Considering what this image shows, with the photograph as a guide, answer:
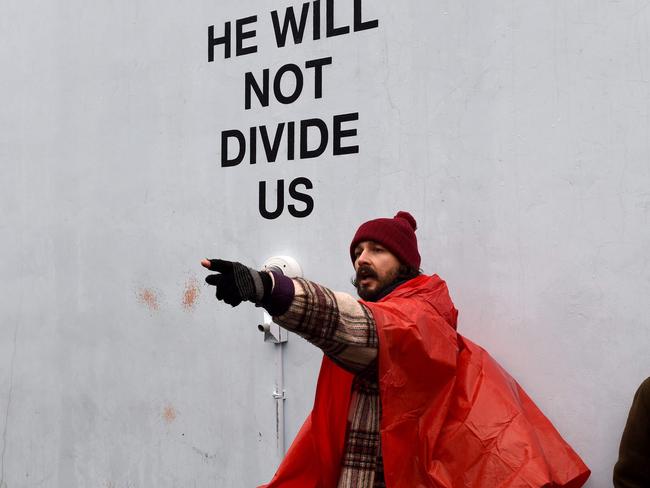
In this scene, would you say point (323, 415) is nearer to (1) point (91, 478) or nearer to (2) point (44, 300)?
(1) point (91, 478)

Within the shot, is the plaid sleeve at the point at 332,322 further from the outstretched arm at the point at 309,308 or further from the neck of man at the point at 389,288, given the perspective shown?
the neck of man at the point at 389,288

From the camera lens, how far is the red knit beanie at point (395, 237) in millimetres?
2664

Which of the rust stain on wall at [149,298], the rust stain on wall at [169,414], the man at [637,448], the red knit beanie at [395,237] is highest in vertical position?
the red knit beanie at [395,237]

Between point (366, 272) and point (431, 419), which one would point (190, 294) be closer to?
point (366, 272)

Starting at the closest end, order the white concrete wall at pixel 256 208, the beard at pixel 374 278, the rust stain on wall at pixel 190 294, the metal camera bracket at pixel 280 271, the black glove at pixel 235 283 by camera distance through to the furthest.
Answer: the black glove at pixel 235 283 < the beard at pixel 374 278 < the white concrete wall at pixel 256 208 < the metal camera bracket at pixel 280 271 < the rust stain on wall at pixel 190 294

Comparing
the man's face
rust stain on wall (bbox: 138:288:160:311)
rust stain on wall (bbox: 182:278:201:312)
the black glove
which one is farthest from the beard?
rust stain on wall (bbox: 138:288:160:311)

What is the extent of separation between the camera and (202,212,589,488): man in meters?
2.09

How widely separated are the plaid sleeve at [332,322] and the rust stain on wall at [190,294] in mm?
1579

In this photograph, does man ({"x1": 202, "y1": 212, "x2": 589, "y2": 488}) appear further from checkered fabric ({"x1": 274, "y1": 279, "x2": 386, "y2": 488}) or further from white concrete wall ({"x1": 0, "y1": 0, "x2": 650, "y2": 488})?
white concrete wall ({"x1": 0, "y1": 0, "x2": 650, "y2": 488})

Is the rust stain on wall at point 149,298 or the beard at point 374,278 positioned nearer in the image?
the beard at point 374,278

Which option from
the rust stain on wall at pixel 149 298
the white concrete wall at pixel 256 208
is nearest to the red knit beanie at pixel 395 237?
the white concrete wall at pixel 256 208

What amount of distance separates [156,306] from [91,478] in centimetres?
86

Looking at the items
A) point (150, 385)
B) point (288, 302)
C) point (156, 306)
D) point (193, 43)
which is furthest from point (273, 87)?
point (288, 302)

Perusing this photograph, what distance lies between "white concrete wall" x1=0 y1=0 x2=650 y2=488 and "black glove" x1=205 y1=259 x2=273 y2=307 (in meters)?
1.20
